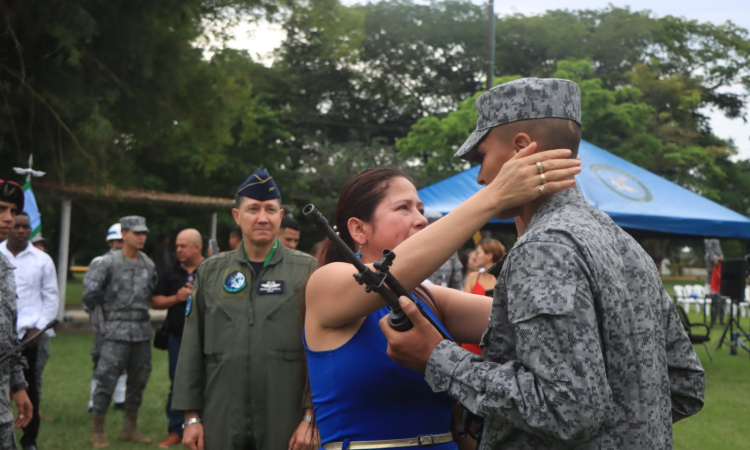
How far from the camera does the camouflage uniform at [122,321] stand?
27.8ft

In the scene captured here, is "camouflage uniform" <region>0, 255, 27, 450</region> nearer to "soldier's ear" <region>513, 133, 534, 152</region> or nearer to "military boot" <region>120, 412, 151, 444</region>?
"soldier's ear" <region>513, 133, 534, 152</region>

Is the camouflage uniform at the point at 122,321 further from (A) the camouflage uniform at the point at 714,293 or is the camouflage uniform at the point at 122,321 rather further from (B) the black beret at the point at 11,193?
(A) the camouflage uniform at the point at 714,293

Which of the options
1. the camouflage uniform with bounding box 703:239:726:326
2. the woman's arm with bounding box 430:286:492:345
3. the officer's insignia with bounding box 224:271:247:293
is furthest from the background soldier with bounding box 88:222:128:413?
the camouflage uniform with bounding box 703:239:726:326

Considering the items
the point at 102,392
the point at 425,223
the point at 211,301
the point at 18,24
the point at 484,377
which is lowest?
the point at 102,392

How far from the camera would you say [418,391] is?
2.51m

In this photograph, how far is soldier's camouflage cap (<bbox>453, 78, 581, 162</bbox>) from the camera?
202cm

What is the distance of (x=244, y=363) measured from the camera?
15.3 ft

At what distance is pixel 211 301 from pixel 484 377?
3.25m

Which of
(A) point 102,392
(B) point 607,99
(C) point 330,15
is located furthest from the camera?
(B) point 607,99

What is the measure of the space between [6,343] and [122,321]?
425cm

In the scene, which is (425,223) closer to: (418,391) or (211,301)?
(418,391)

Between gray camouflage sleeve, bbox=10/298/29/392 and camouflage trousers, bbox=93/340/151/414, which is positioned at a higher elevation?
gray camouflage sleeve, bbox=10/298/29/392

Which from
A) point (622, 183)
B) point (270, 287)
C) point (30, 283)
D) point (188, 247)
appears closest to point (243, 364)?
point (270, 287)

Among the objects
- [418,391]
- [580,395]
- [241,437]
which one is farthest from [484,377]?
[241,437]
